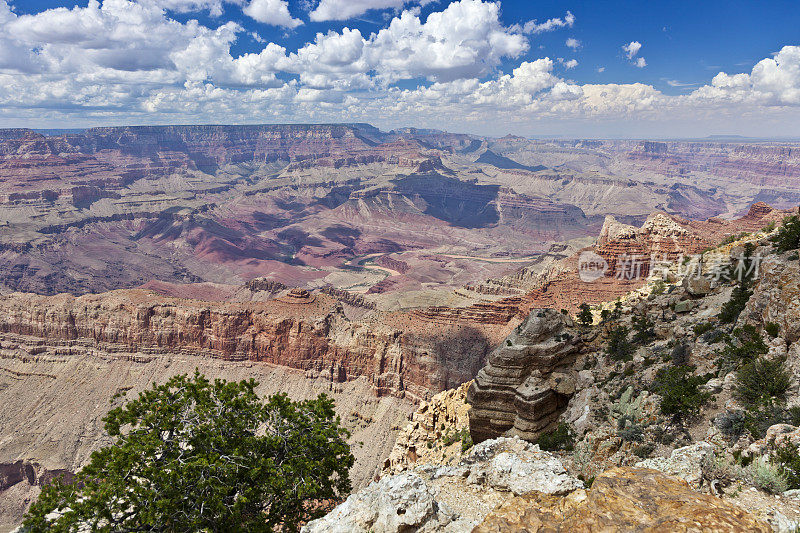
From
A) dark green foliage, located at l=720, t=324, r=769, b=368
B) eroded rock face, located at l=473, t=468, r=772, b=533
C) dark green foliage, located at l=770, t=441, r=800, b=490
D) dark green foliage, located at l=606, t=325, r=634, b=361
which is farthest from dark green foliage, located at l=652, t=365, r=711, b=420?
eroded rock face, located at l=473, t=468, r=772, b=533

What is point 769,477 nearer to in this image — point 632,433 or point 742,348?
point 632,433

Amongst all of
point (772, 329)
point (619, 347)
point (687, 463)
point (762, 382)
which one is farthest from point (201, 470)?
point (772, 329)

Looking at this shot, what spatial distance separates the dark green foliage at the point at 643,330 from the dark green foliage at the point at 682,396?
648 cm

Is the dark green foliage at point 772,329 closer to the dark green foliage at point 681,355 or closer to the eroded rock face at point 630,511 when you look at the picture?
the dark green foliage at point 681,355

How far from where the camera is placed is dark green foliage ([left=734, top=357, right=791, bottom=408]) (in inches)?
552

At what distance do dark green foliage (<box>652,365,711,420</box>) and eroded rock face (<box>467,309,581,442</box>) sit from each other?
5404mm

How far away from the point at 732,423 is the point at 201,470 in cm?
1879

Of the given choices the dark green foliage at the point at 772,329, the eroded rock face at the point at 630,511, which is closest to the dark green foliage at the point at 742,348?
the dark green foliage at the point at 772,329

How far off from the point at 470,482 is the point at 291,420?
9.63 m

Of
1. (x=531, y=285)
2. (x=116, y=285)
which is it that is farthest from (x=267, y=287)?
(x=116, y=285)

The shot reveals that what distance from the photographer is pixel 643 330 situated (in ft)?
82.1

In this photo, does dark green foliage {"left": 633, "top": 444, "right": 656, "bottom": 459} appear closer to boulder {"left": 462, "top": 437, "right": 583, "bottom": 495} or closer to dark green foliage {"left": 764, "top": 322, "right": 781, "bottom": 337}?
boulder {"left": 462, "top": 437, "right": 583, "bottom": 495}

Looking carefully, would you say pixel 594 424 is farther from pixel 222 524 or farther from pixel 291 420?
pixel 222 524

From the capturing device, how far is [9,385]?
70.8 m
